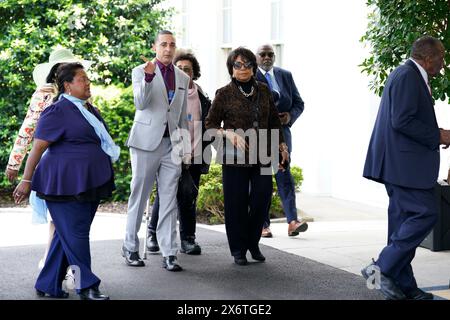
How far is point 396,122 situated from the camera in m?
6.43

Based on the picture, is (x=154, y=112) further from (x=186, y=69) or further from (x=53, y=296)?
(x=53, y=296)

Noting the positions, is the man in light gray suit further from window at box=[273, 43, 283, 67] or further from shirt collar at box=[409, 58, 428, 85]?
window at box=[273, 43, 283, 67]

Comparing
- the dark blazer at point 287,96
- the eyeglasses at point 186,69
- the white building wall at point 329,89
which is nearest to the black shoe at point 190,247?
the eyeglasses at point 186,69

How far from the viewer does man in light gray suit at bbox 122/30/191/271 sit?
7.80 meters

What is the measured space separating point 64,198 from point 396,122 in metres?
2.63

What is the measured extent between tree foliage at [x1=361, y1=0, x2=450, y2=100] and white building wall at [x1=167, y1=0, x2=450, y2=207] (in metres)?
3.80

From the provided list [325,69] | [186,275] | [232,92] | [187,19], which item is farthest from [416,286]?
[187,19]

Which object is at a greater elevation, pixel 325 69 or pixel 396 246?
pixel 325 69

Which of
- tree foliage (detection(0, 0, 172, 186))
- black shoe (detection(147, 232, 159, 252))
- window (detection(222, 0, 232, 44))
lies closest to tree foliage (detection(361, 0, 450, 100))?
black shoe (detection(147, 232, 159, 252))

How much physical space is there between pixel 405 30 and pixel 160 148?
2.68 m

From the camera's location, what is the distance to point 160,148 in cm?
789

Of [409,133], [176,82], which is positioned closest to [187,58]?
[176,82]

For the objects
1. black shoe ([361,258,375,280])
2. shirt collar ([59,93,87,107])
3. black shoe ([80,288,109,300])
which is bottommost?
black shoe ([80,288,109,300])
